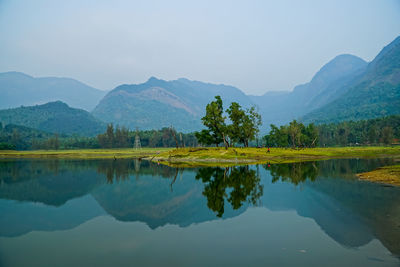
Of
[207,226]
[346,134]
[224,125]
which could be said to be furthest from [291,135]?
[207,226]

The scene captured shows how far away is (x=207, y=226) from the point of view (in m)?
21.3

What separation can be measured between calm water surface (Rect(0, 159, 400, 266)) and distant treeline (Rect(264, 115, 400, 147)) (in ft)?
341

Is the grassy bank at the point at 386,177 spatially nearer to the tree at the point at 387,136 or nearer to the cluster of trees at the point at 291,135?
the cluster of trees at the point at 291,135

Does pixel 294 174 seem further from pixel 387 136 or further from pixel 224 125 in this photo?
pixel 387 136

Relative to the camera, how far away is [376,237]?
17734mm

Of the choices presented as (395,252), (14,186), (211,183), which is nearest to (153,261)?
(395,252)

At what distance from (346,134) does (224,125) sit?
116m

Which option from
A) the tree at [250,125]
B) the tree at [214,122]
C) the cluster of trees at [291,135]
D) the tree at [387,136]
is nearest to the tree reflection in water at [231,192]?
the tree at [214,122]

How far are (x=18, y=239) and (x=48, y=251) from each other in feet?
13.1

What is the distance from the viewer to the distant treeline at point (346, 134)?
139625 millimetres

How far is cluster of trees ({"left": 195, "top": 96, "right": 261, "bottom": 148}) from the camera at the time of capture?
315 ft

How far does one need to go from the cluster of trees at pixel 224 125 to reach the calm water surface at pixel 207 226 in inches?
2300

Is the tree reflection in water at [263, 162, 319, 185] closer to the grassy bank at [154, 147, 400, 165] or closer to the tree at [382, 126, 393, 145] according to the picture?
the grassy bank at [154, 147, 400, 165]

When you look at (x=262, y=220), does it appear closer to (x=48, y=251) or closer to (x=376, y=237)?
(x=376, y=237)
